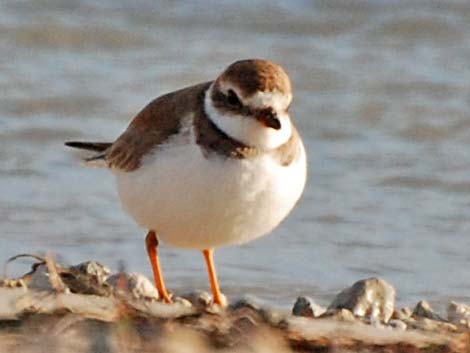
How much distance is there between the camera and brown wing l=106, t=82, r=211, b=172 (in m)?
5.99

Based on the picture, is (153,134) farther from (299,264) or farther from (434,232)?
(434,232)

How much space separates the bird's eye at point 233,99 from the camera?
18.9 ft

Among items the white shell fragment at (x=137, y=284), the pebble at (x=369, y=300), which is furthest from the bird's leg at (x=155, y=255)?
the pebble at (x=369, y=300)

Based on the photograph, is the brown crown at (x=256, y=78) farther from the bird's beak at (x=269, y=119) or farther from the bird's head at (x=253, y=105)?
the bird's beak at (x=269, y=119)

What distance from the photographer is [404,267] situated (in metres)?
8.12

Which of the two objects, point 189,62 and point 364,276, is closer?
point 364,276

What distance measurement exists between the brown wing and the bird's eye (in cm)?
21

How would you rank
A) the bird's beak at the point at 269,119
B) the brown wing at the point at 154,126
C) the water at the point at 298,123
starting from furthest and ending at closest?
the water at the point at 298,123, the brown wing at the point at 154,126, the bird's beak at the point at 269,119

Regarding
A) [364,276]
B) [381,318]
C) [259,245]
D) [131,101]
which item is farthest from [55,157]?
[381,318]

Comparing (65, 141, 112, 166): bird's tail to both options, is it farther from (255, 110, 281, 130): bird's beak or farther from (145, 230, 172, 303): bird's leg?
(255, 110, 281, 130): bird's beak

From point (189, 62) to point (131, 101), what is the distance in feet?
3.91

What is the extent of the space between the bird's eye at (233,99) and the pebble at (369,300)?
144 cm

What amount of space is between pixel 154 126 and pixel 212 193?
660 millimetres

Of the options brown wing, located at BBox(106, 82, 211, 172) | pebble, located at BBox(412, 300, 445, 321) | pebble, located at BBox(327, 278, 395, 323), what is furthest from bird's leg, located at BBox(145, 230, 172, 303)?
pebble, located at BBox(412, 300, 445, 321)
